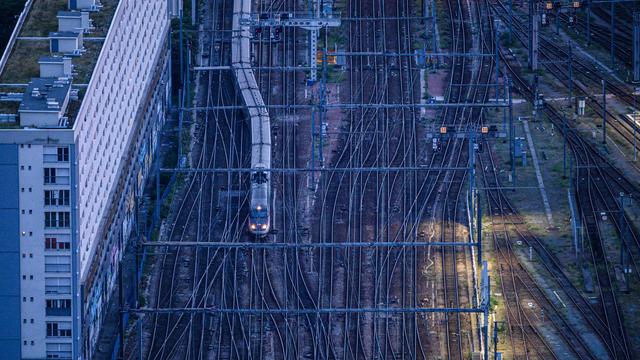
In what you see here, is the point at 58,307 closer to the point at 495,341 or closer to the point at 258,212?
the point at 495,341

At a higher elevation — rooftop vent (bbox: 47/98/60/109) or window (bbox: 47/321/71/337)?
rooftop vent (bbox: 47/98/60/109)

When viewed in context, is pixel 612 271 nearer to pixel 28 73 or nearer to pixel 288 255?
pixel 288 255

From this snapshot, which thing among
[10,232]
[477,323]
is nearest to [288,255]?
[477,323]

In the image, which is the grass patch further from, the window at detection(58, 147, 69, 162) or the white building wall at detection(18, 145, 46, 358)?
the white building wall at detection(18, 145, 46, 358)

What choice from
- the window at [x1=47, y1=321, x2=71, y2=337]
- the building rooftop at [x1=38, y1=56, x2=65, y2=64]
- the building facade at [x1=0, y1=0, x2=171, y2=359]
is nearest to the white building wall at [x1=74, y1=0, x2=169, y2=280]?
the building facade at [x1=0, y1=0, x2=171, y2=359]

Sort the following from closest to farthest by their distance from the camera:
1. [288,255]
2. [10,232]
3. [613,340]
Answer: [10,232] < [613,340] < [288,255]

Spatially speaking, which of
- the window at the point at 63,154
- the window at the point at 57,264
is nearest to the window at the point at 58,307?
the window at the point at 57,264
